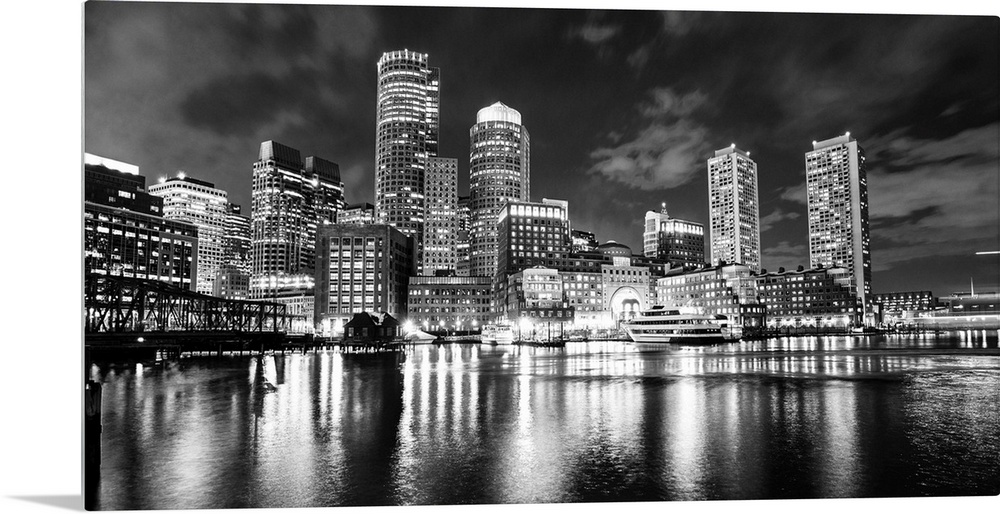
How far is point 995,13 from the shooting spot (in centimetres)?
1255

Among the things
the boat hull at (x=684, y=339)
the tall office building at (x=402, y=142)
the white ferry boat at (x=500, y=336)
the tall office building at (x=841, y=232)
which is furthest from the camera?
the tall office building at (x=402, y=142)

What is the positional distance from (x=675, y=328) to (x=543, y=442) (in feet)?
246

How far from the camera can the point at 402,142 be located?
174m

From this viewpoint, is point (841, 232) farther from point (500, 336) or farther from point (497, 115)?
point (500, 336)

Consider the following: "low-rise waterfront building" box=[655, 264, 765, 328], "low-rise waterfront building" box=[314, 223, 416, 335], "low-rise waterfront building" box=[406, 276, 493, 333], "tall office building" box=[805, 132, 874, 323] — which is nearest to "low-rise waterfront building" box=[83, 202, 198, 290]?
"low-rise waterfront building" box=[314, 223, 416, 335]

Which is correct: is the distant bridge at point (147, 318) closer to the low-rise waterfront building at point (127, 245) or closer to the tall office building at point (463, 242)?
the low-rise waterfront building at point (127, 245)

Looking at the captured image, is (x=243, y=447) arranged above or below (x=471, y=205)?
below

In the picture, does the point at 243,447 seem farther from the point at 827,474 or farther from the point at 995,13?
the point at 995,13

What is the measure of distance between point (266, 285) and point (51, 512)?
570 ft

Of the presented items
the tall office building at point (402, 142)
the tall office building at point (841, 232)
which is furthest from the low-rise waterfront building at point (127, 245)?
the tall office building at point (841, 232)

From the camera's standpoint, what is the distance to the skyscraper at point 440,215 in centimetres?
17531

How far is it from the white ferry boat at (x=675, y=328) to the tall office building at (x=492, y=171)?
84.8 meters

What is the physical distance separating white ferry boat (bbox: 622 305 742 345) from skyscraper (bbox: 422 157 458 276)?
3621 inches

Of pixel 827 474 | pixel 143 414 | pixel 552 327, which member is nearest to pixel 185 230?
pixel 552 327
